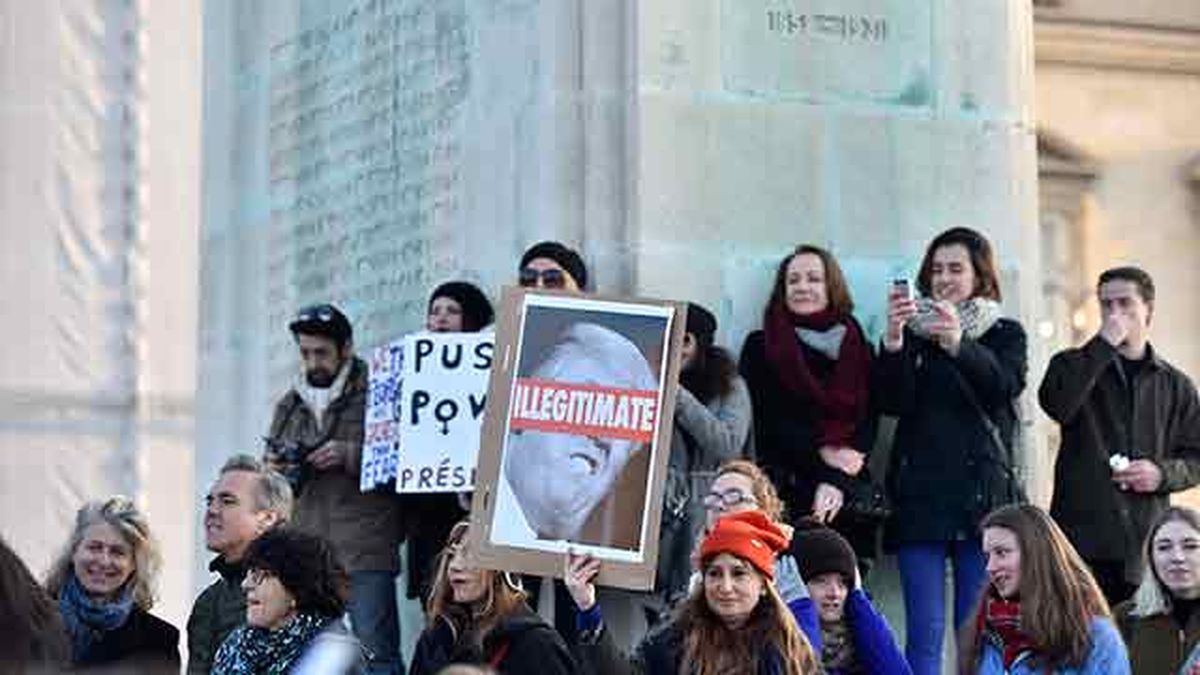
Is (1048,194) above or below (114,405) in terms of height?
above

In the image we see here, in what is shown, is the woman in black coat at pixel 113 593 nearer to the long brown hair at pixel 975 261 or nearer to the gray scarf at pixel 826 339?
the gray scarf at pixel 826 339

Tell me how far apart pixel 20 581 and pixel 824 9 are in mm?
5771

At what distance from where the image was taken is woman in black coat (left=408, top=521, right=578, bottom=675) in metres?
11.2

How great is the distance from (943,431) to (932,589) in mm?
569

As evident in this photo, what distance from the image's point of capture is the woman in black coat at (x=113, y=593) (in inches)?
466

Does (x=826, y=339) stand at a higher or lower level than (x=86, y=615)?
higher

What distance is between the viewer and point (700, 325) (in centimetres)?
1293

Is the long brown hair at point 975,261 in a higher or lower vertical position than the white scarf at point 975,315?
higher

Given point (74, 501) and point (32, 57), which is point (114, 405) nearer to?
point (74, 501)

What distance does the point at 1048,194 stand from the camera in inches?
1560

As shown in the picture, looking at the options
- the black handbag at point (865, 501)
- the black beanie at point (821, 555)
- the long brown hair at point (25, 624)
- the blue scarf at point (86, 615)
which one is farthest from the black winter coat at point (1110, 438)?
the long brown hair at point (25, 624)

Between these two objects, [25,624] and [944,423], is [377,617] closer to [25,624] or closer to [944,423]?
[944,423]

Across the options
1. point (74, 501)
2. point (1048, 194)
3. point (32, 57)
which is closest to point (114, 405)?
point (74, 501)

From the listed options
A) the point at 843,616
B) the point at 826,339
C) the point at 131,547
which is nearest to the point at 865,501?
the point at 826,339
